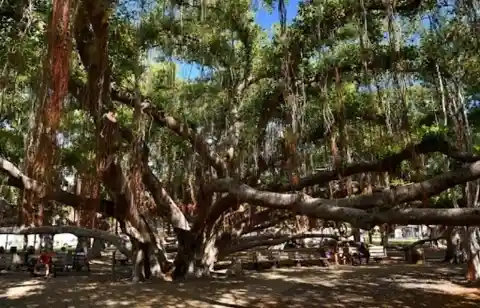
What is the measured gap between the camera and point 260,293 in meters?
8.21

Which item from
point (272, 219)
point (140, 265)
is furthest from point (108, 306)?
point (272, 219)

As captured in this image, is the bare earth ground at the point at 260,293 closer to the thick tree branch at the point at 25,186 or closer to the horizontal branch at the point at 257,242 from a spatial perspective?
the horizontal branch at the point at 257,242

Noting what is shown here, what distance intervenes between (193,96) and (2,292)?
5.23 meters

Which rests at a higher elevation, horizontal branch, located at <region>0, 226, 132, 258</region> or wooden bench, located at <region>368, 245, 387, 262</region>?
horizontal branch, located at <region>0, 226, 132, 258</region>

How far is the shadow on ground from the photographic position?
7262 millimetres

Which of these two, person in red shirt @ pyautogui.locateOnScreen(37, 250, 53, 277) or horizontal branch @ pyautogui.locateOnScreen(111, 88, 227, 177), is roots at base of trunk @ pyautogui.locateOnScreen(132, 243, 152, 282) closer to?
horizontal branch @ pyautogui.locateOnScreen(111, 88, 227, 177)

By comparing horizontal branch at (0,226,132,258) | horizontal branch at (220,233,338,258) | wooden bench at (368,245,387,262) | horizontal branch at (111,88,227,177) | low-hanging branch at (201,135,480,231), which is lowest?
wooden bench at (368,245,387,262)

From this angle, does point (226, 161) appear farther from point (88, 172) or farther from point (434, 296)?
point (434, 296)

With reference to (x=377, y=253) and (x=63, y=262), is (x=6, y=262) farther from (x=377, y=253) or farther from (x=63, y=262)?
(x=377, y=253)

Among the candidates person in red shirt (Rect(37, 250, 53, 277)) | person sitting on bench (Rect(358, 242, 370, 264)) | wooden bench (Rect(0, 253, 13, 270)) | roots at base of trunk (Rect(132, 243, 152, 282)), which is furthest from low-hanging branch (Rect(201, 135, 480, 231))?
person sitting on bench (Rect(358, 242, 370, 264))

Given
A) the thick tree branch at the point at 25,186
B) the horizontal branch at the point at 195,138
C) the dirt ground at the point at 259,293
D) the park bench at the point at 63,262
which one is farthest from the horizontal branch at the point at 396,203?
the park bench at the point at 63,262

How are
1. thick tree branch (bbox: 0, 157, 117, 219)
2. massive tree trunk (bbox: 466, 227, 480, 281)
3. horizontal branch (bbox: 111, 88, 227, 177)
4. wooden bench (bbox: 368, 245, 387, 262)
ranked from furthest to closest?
wooden bench (bbox: 368, 245, 387, 262) → massive tree trunk (bbox: 466, 227, 480, 281) → horizontal branch (bbox: 111, 88, 227, 177) → thick tree branch (bbox: 0, 157, 117, 219)

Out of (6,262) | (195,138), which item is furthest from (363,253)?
(6,262)

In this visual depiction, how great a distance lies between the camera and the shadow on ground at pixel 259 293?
7262mm
